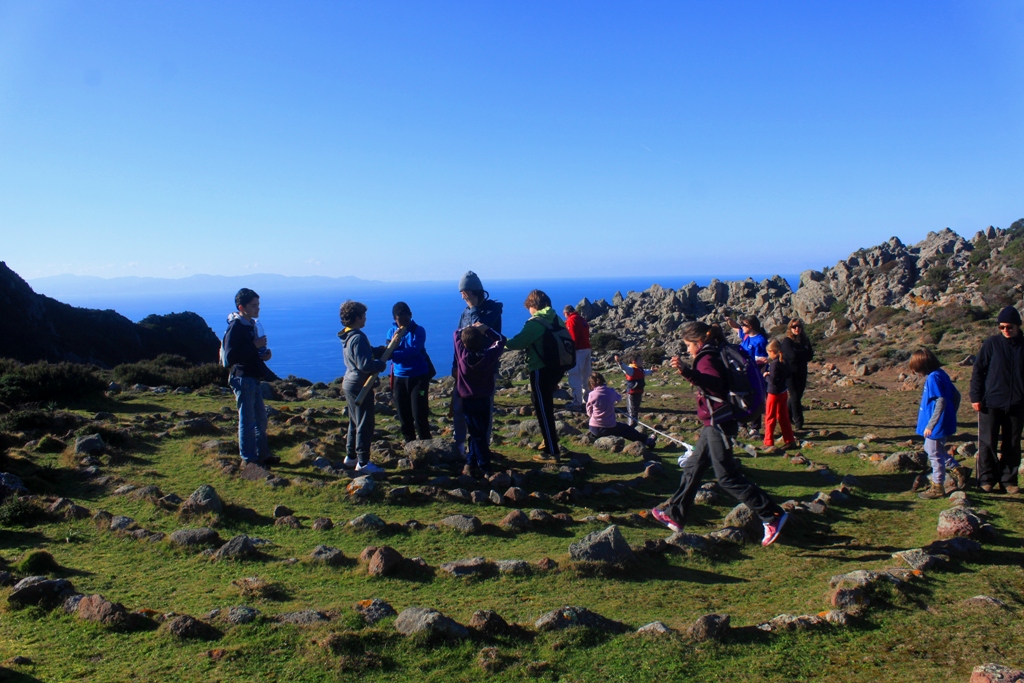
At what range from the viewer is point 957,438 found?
11.5 metres

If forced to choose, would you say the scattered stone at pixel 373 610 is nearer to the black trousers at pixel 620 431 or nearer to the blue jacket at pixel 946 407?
the black trousers at pixel 620 431

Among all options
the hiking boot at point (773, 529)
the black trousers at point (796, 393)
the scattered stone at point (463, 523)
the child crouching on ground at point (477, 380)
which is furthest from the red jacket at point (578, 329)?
the hiking boot at point (773, 529)

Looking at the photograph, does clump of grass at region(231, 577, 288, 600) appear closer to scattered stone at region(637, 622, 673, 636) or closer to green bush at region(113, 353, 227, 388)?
scattered stone at region(637, 622, 673, 636)

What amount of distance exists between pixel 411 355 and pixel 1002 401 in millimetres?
7281

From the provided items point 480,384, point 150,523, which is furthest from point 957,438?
point 150,523

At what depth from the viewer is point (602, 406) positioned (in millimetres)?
10562

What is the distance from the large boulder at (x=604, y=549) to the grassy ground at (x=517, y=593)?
0.45 feet

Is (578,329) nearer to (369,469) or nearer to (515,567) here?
(369,469)

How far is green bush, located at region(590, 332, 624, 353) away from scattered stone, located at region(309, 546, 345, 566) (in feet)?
114

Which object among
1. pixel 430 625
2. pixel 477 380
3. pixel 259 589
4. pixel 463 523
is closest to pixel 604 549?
pixel 463 523

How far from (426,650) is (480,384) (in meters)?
4.57

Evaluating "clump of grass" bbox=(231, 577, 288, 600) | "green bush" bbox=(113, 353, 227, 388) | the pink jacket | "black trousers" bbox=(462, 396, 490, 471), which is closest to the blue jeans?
"black trousers" bbox=(462, 396, 490, 471)

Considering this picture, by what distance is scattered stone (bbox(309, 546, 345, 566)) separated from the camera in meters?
5.89

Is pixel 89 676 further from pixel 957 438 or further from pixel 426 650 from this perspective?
pixel 957 438
